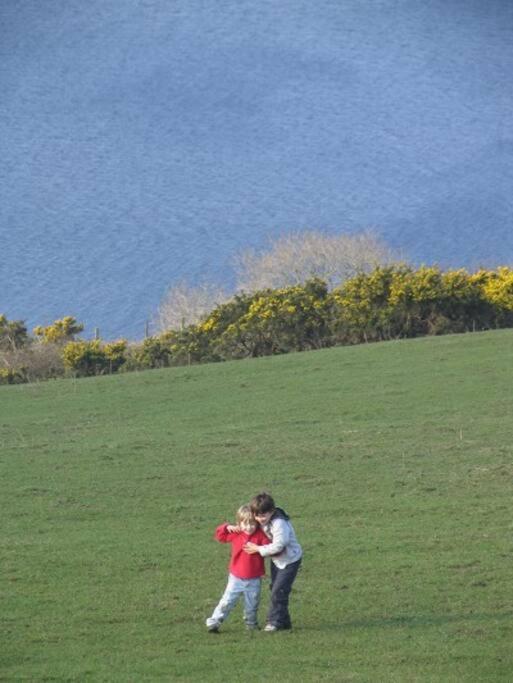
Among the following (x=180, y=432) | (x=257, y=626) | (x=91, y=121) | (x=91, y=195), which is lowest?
(x=257, y=626)

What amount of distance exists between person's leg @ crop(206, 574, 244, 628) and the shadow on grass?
933 millimetres

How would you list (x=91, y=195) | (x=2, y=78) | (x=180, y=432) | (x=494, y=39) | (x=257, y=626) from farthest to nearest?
(x=494, y=39) < (x=2, y=78) < (x=91, y=195) < (x=180, y=432) < (x=257, y=626)

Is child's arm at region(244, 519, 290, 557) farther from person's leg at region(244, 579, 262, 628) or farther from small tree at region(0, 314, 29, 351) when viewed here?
small tree at region(0, 314, 29, 351)

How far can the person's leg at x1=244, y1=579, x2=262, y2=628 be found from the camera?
12.8 metres

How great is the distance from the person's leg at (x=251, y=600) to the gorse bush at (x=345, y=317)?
85.8 ft

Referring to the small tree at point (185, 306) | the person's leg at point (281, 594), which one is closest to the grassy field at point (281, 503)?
the person's leg at point (281, 594)

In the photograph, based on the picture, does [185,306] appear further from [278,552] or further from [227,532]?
[278,552]

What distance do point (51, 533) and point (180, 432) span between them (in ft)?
30.7

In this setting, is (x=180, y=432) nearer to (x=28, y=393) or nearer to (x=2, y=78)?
(x=28, y=393)

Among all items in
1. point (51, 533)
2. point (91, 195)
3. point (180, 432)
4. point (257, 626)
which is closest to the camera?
point (257, 626)

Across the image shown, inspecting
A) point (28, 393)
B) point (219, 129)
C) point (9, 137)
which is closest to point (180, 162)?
point (219, 129)

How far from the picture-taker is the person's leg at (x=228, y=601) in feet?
41.9

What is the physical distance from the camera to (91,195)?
11156cm

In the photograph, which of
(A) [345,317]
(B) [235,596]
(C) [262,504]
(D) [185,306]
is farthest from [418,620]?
(D) [185,306]
